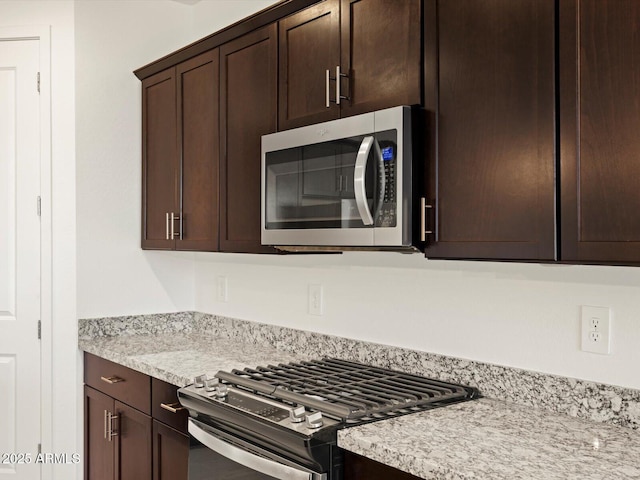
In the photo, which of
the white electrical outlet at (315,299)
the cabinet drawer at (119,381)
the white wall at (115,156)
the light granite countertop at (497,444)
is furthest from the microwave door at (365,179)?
the white wall at (115,156)

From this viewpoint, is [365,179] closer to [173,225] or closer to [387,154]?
[387,154]

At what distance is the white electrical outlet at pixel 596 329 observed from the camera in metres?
1.66

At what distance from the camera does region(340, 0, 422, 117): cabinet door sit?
5.88 ft

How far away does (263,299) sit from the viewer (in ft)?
9.68

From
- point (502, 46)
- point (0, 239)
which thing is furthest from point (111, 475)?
point (502, 46)

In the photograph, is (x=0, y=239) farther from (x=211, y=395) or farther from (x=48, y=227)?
(x=211, y=395)

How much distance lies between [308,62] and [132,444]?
5.39ft

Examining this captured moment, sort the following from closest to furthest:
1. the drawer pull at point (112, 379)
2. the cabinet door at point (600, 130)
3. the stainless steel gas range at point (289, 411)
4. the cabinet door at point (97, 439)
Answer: the cabinet door at point (600, 130) → the stainless steel gas range at point (289, 411) → the drawer pull at point (112, 379) → the cabinet door at point (97, 439)

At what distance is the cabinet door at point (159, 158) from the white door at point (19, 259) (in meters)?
0.49

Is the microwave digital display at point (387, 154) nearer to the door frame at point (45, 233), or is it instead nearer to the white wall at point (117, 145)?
the white wall at point (117, 145)

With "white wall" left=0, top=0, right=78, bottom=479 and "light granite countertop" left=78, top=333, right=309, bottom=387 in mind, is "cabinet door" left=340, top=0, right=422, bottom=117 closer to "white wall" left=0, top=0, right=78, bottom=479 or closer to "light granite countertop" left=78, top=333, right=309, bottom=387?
"light granite countertop" left=78, top=333, right=309, bottom=387

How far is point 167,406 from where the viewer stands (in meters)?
2.34

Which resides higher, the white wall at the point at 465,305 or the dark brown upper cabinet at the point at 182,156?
the dark brown upper cabinet at the point at 182,156

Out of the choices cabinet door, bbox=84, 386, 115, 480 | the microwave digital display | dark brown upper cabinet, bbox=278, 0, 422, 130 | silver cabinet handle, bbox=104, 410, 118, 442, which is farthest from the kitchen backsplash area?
dark brown upper cabinet, bbox=278, 0, 422, 130
